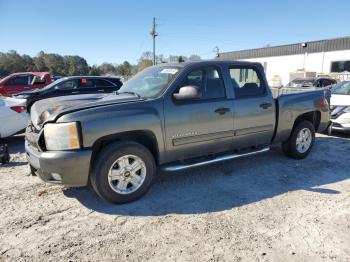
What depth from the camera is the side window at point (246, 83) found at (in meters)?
4.85

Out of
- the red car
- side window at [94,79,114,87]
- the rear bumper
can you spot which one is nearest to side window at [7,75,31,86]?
the red car

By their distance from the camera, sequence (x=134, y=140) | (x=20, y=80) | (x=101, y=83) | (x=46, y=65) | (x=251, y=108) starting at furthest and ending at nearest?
(x=46, y=65)
(x=20, y=80)
(x=101, y=83)
(x=251, y=108)
(x=134, y=140)

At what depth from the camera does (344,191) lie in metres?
4.38

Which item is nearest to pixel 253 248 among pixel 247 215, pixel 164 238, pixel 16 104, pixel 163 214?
pixel 247 215

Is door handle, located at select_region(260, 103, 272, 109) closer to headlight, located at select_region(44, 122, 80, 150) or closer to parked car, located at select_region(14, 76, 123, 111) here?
headlight, located at select_region(44, 122, 80, 150)

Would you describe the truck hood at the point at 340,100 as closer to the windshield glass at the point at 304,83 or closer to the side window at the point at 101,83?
the side window at the point at 101,83

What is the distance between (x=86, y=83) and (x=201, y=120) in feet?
24.8

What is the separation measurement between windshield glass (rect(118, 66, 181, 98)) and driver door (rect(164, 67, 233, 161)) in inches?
8.9

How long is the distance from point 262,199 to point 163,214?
1.40 meters

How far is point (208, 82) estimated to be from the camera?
4.60 meters

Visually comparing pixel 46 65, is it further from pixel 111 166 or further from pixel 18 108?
pixel 111 166

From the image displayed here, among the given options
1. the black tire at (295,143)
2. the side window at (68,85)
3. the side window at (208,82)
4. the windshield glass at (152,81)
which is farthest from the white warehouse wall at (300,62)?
the windshield glass at (152,81)

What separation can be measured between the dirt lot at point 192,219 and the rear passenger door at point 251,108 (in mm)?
622

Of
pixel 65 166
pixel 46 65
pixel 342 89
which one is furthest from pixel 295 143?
pixel 46 65
